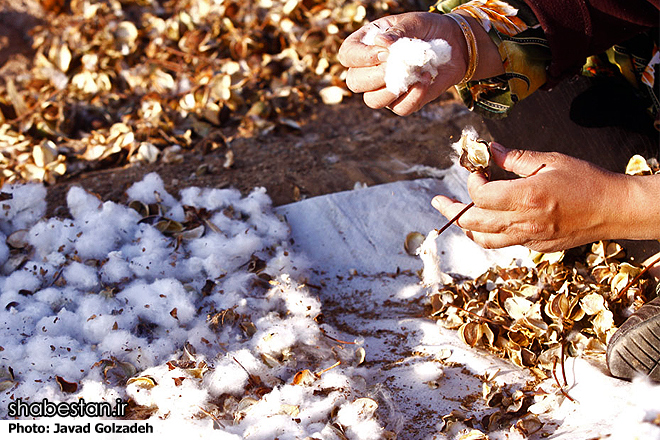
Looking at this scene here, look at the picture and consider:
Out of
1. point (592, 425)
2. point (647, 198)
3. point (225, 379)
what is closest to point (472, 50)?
point (647, 198)

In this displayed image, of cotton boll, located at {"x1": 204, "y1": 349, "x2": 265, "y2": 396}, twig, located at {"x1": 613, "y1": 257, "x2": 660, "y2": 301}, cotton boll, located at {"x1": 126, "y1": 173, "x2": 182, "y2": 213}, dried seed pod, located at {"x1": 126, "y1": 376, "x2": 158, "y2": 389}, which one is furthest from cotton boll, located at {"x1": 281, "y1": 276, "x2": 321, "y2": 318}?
twig, located at {"x1": 613, "y1": 257, "x2": 660, "y2": 301}

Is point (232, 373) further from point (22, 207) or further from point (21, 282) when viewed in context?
point (22, 207)

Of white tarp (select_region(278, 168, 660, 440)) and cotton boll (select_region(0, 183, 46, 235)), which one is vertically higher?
cotton boll (select_region(0, 183, 46, 235))

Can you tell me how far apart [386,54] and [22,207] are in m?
1.60

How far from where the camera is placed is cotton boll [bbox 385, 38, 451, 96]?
1356 millimetres

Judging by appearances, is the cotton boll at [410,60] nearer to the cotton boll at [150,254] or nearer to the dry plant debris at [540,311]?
the dry plant debris at [540,311]

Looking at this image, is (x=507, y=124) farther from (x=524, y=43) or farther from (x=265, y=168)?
(x=265, y=168)

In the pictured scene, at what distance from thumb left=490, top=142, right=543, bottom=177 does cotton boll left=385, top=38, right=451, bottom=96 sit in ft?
0.92

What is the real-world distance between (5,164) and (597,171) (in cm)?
248

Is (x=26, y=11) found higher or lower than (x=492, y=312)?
higher

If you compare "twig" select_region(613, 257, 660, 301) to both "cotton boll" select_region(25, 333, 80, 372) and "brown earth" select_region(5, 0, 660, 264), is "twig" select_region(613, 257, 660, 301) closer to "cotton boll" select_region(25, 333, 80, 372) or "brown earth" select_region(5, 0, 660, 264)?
"brown earth" select_region(5, 0, 660, 264)

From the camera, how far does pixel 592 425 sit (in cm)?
137

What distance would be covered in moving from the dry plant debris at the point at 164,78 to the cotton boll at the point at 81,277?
31.9 inches

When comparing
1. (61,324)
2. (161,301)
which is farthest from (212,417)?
(61,324)
